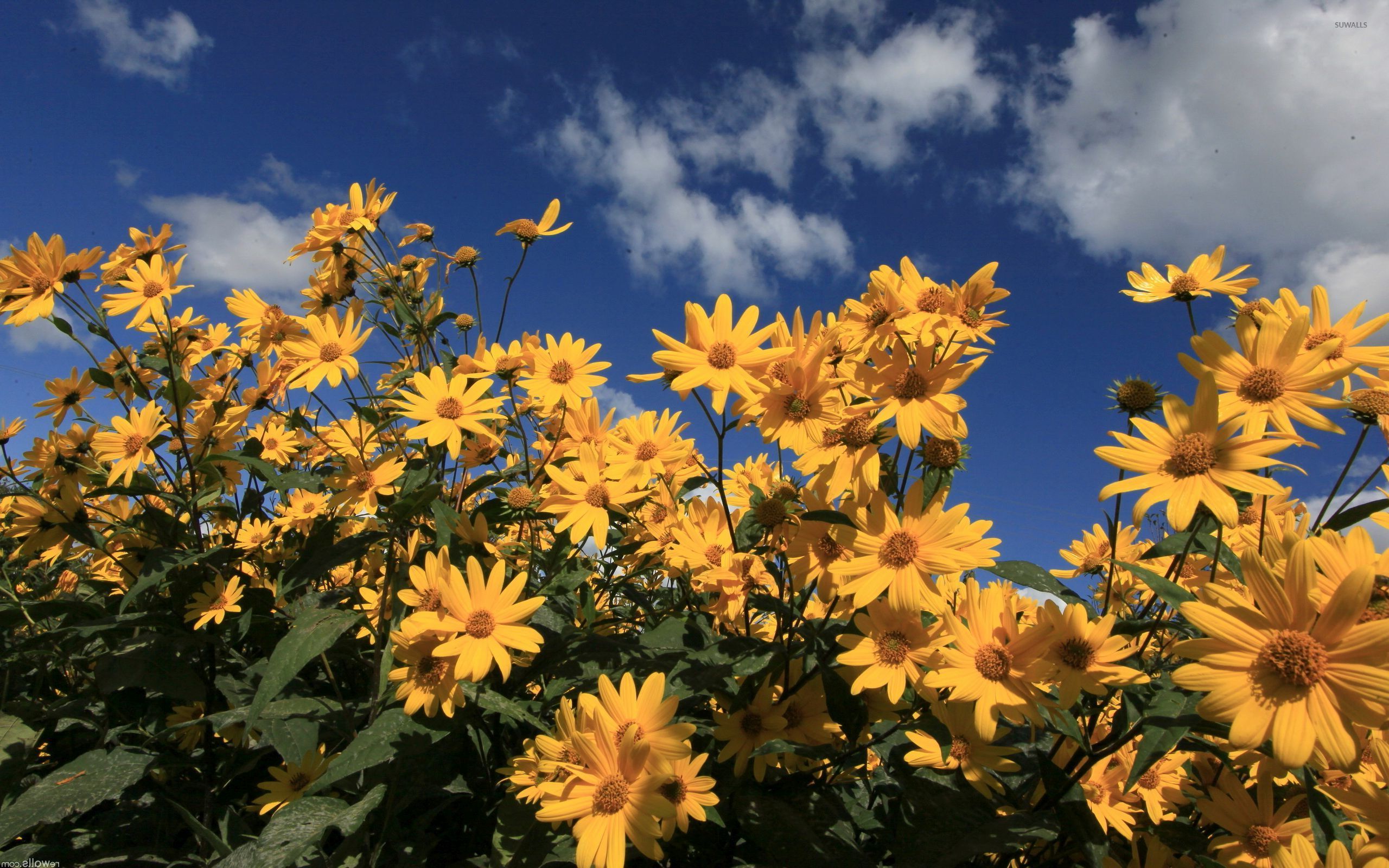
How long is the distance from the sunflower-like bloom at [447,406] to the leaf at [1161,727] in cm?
177

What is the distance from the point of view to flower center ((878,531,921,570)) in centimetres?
158

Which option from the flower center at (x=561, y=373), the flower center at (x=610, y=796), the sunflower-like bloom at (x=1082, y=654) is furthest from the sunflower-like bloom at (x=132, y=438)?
the sunflower-like bloom at (x=1082, y=654)

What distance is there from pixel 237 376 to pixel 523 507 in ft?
6.95

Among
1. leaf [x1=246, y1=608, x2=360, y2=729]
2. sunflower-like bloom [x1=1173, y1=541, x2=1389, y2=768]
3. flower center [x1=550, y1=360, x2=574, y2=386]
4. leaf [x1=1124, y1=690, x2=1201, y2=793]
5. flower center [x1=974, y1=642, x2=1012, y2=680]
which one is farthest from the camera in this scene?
flower center [x1=550, y1=360, x2=574, y2=386]

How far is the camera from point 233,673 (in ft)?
9.32

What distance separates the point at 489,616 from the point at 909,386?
123 centimetres

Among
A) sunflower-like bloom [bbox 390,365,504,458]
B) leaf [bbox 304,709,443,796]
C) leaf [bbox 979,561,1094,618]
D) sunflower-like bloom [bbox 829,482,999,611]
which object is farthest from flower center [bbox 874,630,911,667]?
sunflower-like bloom [bbox 390,365,504,458]

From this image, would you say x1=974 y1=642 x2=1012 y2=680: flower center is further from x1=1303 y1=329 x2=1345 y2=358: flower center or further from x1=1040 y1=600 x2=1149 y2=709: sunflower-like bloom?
x1=1303 y1=329 x2=1345 y2=358: flower center

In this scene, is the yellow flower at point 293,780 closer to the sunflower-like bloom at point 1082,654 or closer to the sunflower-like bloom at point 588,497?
the sunflower-like bloom at point 588,497

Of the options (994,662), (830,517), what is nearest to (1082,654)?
(994,662)

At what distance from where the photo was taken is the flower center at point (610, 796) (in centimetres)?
147

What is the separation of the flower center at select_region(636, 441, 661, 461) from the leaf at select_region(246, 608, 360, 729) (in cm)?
101

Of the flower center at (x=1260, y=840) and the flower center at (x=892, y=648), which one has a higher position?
the flower center at (x=892, y=648)

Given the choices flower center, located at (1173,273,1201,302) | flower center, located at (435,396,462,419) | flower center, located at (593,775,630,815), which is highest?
flower center, located at (1173,273,1201,302)
